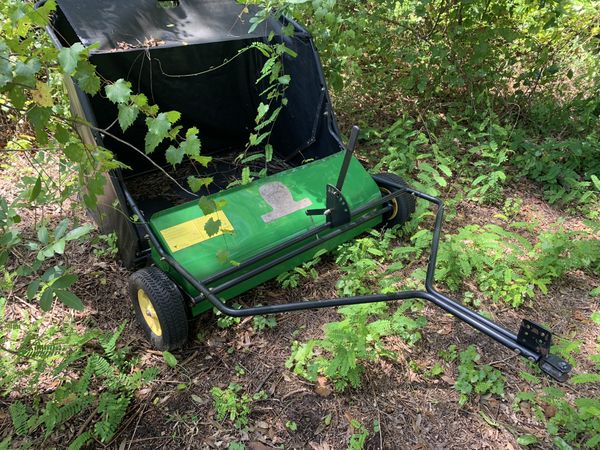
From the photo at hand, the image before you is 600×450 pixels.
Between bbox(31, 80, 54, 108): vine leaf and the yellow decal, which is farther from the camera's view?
the yellow decal

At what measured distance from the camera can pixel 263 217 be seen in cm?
256

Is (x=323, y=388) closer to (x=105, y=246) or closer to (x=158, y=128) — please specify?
(x=158, y=128)

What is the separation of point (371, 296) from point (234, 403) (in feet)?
2.88

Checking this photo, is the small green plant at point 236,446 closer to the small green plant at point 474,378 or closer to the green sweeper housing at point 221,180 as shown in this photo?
the green sweeper housing at point 221,180

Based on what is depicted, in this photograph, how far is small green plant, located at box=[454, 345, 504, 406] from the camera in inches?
83.4

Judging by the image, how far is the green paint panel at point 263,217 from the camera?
2.34 m

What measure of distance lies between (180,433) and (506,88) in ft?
13.8

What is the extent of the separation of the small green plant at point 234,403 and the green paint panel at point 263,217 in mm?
439

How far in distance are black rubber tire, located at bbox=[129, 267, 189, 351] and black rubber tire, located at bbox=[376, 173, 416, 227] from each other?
4.97 ft

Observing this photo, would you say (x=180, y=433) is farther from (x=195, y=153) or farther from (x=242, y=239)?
(x=195, y=153)

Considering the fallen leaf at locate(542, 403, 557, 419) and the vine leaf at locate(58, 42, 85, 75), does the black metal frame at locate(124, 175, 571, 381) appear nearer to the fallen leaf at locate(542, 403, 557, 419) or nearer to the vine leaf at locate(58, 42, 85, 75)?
the fallen leaf at locate(542, 403, 557, 419)

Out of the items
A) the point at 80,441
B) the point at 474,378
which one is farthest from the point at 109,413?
the point at 474,378

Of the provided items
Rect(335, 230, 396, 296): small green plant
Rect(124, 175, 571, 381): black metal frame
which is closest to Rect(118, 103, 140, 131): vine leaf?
Rect(124, 175, 571, 381): black metal frame

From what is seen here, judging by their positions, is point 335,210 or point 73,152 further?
point 335,210
